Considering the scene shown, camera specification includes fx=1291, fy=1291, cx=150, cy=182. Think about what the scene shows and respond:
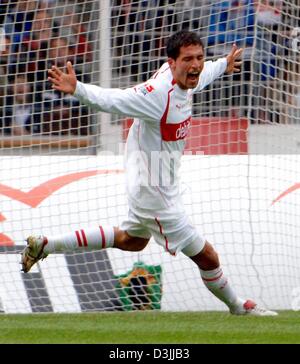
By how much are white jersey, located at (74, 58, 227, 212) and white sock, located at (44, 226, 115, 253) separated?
0.29m

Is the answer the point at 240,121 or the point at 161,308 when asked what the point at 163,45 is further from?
the point at 161,308

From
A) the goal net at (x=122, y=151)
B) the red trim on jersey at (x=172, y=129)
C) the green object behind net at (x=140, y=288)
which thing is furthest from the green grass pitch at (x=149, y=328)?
the red trim on jersey at (x=172, y=129)

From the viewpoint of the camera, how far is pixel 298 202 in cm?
1123

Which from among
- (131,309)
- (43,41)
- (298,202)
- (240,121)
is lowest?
(131,309)

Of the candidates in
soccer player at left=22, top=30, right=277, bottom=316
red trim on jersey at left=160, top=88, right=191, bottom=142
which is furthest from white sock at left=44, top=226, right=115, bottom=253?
red trim on jersey at left=160, top=88, right=191, bottom=142

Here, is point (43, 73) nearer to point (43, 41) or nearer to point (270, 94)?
point (43, 41)

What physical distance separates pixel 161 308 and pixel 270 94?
6.95ft

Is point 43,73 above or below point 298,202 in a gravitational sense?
above

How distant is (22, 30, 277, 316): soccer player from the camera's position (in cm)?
920

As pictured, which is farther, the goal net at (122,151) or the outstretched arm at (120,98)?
the goal net at (122,151)

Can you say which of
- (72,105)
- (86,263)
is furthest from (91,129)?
(86,263)

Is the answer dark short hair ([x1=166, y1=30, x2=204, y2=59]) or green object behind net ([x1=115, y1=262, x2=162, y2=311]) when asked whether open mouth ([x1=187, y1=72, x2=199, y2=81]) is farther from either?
green object behind net ([x1=115, y1=262, x2=162, y2=311])

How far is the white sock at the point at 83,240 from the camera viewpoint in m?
9.65

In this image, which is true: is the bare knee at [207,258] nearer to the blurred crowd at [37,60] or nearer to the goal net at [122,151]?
the goal net at [122,151]
